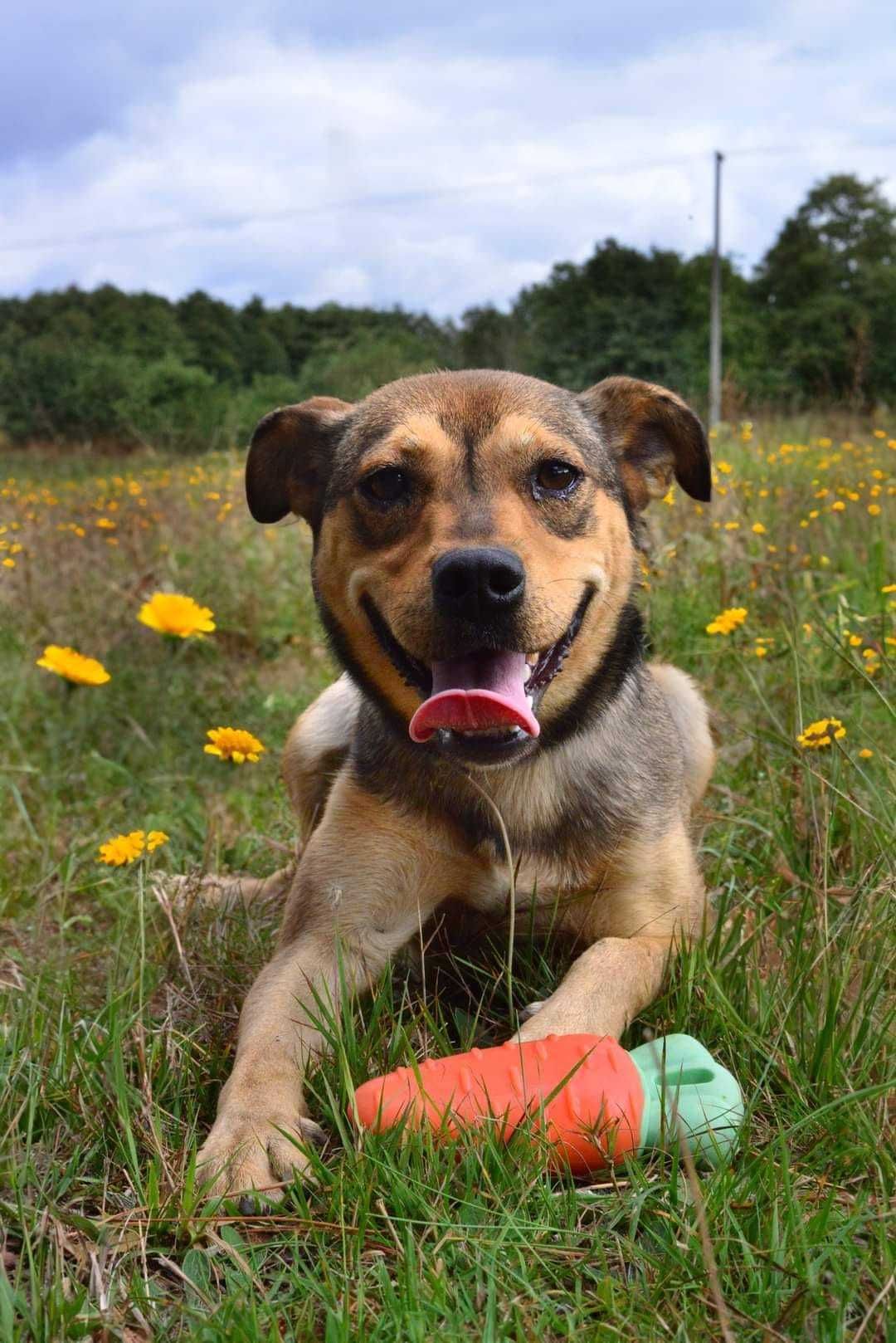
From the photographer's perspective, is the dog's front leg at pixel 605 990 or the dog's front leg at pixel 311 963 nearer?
the dog's front leg at pixel 311 963

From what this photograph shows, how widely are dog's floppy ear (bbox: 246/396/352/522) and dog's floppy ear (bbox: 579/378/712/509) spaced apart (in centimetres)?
79

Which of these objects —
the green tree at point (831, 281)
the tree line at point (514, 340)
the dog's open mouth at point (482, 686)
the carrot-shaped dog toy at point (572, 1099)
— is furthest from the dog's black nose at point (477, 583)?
the green tree at point (831, 281)

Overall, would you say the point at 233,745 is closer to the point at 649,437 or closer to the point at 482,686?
the point at 482,686

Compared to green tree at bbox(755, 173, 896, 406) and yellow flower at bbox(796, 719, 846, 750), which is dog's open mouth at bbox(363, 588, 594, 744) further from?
green tree at bbox(755, 173, 896, 406)

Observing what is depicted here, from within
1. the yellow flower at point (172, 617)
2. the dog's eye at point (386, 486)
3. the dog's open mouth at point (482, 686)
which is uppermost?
the dog's eye at point (386, 486)

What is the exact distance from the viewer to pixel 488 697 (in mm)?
2584

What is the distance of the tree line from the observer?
11.5 metres

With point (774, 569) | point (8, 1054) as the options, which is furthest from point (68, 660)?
point (774, 569)

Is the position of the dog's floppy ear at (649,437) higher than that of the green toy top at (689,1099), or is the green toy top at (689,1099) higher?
the dog's floppy ear at (649,437)

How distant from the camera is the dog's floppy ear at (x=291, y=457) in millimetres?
3457

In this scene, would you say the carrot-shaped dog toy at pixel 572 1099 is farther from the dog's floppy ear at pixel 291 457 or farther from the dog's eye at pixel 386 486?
the dog's floppy ear at pixel 291 457

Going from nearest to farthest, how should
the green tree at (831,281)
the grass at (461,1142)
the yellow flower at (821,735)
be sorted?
the grass at (461,1142) < the yellow flower at (821,735) < the green tree at (831,281)

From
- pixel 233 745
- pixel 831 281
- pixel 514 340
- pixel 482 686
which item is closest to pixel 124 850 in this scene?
pixel 233 745

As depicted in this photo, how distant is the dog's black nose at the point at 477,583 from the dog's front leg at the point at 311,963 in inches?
26.1
